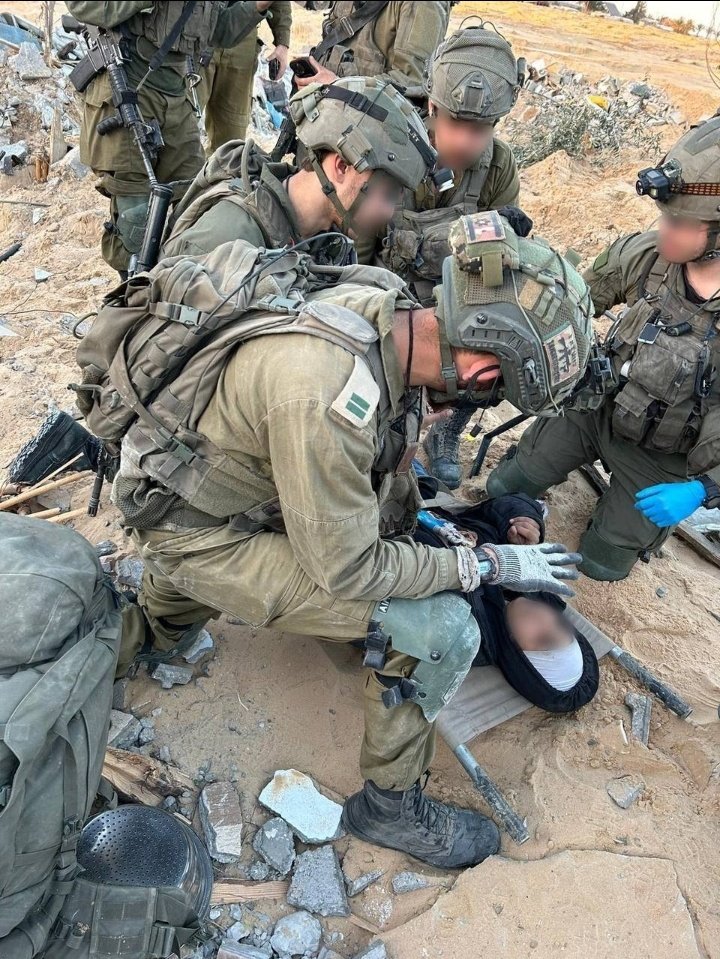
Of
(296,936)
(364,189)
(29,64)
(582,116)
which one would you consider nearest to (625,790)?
(296,936)

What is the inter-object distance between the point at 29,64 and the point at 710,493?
26.1ft

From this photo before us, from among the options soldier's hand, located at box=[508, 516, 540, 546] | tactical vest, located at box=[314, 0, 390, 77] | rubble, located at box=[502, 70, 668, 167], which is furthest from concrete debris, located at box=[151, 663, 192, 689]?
rubble, located at box=[502, 70, 668, 167]

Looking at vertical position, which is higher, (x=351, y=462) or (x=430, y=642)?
(x=351, y=462)

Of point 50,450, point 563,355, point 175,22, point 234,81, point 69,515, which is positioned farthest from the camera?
point 234,81

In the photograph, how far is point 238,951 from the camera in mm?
2348

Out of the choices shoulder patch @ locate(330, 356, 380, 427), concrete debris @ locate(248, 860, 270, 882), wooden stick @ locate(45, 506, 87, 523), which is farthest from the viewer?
wooden stick @ locate(45, 506, 87, 523)

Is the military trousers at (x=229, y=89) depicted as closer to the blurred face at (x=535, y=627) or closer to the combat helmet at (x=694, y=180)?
the combat helmet at (x=694, y=180)

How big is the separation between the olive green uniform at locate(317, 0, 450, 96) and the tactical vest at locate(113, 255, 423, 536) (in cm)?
275

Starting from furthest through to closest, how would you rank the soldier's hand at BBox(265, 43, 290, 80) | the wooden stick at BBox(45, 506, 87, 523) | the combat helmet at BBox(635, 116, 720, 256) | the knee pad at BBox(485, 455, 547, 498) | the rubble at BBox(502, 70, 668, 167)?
the rubble at BBox(502, 70, 668, 167), the soldier's hand at BBox(265, 43, 290, 80), the knee pad at BBox(485, 455, 547, 498), the wooden stick at BBox(45, 506, 87, 523), the combat helmet at BBox(635, 116, 720, 256)

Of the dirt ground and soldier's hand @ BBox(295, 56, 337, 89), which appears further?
soldier's hand @ BBox(295, 56, 337, 89)

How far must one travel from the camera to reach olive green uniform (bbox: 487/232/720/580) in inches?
136

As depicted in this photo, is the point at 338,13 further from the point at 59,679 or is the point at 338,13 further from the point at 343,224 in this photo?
the point at 59,679

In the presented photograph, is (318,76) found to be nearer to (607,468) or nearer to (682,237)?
→ (682,237)

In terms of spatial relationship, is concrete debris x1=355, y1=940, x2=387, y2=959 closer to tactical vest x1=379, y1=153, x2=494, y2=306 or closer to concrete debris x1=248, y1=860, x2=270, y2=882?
concrete debris x1=248, y1=860, x2=270, y2=882
